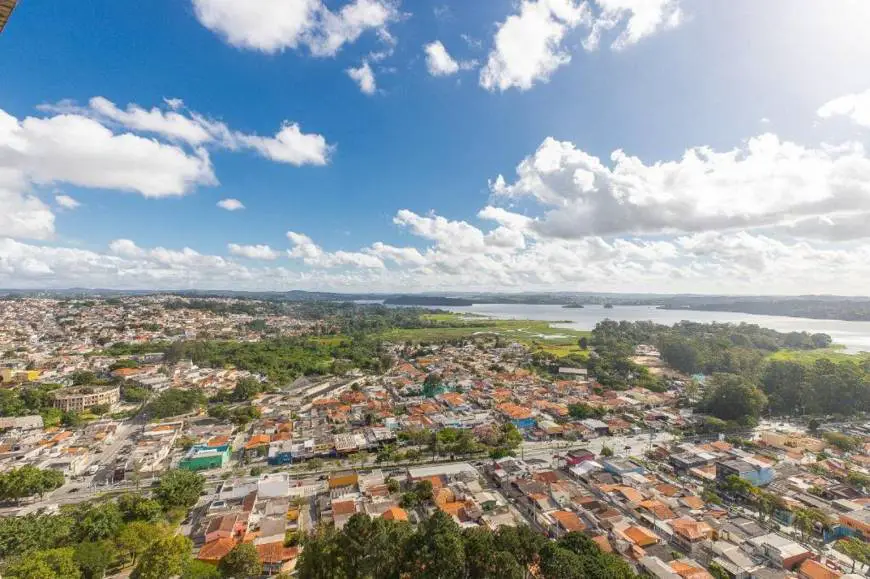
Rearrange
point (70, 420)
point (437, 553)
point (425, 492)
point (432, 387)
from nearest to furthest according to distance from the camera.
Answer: point (437, 553) → point (425, 492) → point (70, 420) → point (432, 387)

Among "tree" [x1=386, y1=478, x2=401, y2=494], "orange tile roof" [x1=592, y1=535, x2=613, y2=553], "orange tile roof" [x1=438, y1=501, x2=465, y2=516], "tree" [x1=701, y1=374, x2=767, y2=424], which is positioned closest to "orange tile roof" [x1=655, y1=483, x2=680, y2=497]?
"orange tile roof" [x1=592, y1=535, x2=613, y2=553]

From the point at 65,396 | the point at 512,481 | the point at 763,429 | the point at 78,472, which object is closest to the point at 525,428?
the point at 512,481

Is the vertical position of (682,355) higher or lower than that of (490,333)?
higher

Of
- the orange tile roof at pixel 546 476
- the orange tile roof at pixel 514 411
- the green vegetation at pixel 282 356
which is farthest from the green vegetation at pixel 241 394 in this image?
the orange tile roof at pixel 546 476

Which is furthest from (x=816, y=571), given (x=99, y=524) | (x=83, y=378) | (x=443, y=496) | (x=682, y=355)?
(x=83, y=378)

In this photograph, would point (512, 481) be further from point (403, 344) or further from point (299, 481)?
point (403, 344)

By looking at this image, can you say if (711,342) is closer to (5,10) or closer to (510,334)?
(510,334)

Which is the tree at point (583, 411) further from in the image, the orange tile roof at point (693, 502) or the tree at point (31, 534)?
the tree at point (31, 534)
